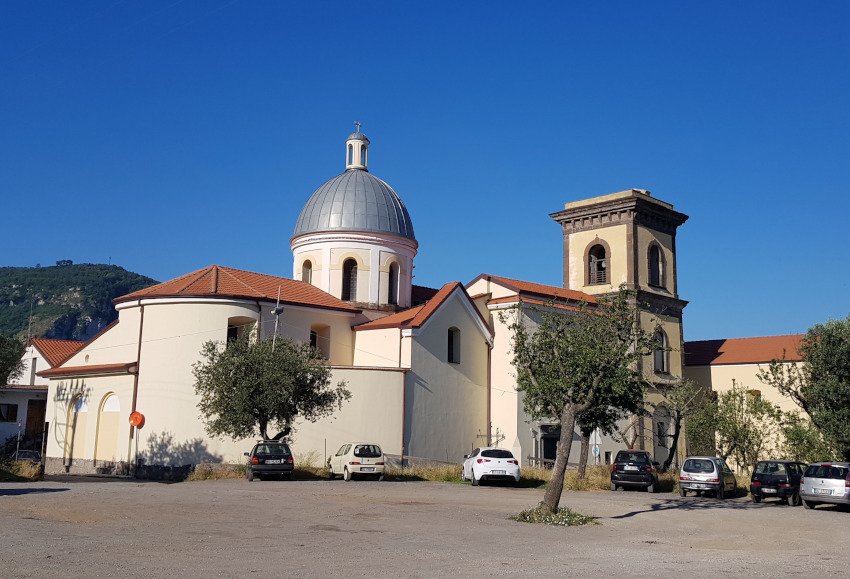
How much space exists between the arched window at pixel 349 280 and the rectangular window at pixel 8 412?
2228 centimetres

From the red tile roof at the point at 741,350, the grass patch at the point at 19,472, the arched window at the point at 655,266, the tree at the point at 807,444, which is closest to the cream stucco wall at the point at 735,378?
the red tile roof at the point at 741,350

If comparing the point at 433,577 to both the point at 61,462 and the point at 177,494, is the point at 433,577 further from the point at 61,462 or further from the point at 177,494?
the point at 61,462

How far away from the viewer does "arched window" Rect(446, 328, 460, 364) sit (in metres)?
38.0

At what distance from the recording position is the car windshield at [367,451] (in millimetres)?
29438

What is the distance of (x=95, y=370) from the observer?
34188 millimetres

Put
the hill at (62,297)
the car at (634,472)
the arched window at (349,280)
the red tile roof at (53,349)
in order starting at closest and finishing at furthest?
the car at (634,472) → the arched window at (349,280) → the red tile roof at (53,349) → the hill at (62,297)

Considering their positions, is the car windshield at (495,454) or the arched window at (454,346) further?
the arched window at (454,346)

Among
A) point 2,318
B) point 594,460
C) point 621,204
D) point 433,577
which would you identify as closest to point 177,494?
point 433,577

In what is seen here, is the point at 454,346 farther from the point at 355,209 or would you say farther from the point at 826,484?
the point at 826,484

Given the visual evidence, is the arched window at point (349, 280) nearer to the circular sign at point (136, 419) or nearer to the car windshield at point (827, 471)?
the circular sign at point (136, 419)

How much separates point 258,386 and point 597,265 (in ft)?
80.3

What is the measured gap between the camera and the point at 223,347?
31969mm

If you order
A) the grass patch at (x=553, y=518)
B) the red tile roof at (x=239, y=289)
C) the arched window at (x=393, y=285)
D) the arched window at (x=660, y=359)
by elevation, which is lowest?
the grass patch at (x=553, y=518)

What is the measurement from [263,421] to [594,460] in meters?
17.3
